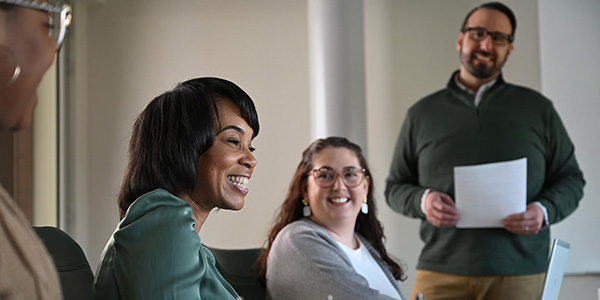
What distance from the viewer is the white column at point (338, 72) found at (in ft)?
13.2

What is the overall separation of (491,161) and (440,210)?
377mm

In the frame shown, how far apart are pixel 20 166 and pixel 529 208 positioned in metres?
3.38

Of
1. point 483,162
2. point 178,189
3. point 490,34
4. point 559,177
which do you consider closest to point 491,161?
point 483,162

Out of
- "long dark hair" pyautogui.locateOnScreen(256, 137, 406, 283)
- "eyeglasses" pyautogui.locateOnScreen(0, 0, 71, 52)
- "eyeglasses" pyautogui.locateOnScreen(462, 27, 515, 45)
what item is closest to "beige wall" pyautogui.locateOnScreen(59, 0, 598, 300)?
"eyeglasses" pyautogui.locateOnScreen(462, 27, 515, 45)

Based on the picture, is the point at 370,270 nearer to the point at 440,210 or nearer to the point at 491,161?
the point at 440,210

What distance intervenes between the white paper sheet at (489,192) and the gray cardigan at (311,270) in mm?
1020

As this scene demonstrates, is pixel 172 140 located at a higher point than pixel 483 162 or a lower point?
higher

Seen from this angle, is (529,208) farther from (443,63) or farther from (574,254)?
(443,63)

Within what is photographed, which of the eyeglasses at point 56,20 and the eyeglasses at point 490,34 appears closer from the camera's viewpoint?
the eyeglasses at point 56,20

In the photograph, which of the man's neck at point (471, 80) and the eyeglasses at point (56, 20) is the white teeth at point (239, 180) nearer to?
the eyeglasses at point (56, 20)

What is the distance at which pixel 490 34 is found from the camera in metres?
3.34

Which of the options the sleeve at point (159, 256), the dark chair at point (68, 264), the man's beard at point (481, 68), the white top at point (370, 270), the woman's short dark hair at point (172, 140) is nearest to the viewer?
the sleeve at point (159, 256)

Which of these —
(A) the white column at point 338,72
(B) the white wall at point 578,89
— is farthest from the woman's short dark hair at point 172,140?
(B) the white wall at point 578,89

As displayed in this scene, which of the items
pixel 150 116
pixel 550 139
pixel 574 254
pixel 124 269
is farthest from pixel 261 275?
pixel 574 254
